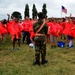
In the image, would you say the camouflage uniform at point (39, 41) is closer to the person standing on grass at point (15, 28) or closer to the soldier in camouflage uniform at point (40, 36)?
the soldier in camouflage uniform at point (40, 36)

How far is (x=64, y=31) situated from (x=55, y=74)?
357 inches

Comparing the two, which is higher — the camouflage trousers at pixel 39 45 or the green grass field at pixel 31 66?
the camouflage trousers at pixel 39 45

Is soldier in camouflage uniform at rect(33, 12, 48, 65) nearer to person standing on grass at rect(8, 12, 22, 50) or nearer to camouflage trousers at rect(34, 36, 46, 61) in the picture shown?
camouflage trousers at rect(34, 36, 46, 61)

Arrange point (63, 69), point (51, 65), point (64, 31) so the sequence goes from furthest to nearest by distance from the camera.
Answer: point (64, 31) < point (51, 65) < point (63, 69)

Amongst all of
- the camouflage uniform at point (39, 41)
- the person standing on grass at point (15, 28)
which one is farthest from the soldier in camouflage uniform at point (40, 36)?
the person standing on grass at point (15, 28)

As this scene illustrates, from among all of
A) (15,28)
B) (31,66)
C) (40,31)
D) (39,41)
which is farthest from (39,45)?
(15,28)

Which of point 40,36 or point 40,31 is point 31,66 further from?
point 40,31

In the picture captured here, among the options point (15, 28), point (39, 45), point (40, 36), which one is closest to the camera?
point (40, 36)

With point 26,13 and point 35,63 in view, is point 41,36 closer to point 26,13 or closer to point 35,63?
point 35,63

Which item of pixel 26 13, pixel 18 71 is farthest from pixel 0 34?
pixel 26 13

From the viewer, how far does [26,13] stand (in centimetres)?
6831

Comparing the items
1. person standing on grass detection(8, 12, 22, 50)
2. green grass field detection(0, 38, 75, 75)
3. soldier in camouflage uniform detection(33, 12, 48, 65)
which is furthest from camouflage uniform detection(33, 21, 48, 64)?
person standing on grass detection(8, 12, 22, 50)

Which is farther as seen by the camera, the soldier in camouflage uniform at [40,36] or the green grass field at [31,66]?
the soldier in camouflage uniform at [40,36]

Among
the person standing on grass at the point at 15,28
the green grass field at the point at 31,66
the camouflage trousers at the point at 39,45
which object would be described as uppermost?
the person standing on grass at the point at 15,28
